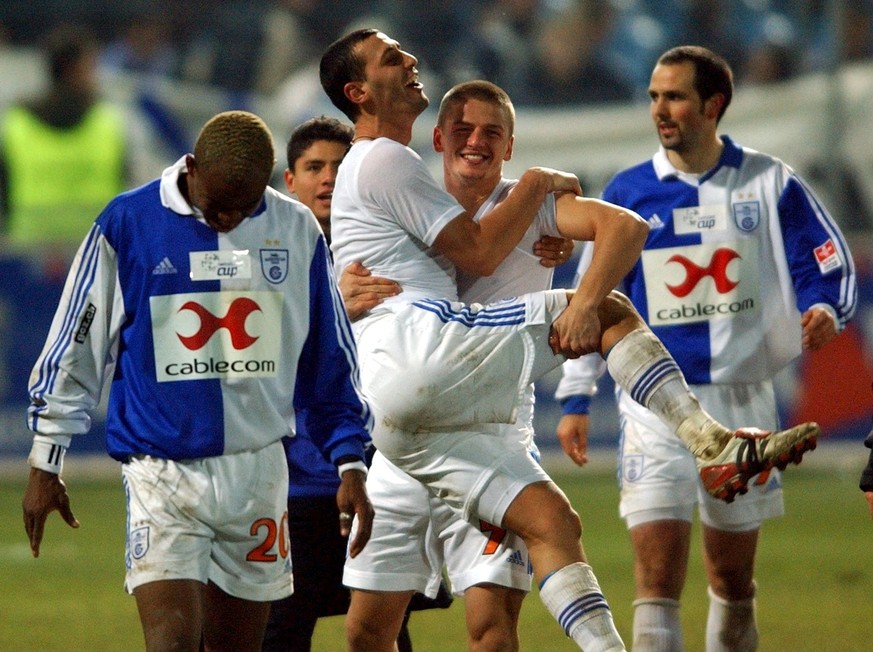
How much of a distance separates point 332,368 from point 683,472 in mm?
1950

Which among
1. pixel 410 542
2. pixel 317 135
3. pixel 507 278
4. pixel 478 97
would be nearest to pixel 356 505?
pixel 410 542

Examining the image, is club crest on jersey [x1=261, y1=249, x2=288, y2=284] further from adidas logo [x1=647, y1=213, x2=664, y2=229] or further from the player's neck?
adidas logo [x1=647, y1=213, x2=664, y2=229]

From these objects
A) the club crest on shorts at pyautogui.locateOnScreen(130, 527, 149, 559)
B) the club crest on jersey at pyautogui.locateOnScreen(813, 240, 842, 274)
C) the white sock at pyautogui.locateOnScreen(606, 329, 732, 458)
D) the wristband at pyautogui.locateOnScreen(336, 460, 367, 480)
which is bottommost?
the club crest on shorts at pyautogui.locateOnScreen(130, 527, 149, 559)

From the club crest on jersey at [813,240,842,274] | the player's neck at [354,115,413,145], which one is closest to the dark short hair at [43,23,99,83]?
the club crest on jersey at [813,240,842,274]

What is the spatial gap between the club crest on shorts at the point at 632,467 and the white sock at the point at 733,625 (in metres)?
0.57

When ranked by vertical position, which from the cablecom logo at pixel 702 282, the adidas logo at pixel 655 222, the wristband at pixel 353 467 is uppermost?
the adidas logo at pixel 655 222

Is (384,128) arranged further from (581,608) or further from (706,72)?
(706,72)

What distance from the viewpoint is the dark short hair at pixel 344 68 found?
17.1 ft

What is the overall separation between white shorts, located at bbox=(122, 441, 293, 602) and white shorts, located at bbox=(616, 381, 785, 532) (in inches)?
77.7

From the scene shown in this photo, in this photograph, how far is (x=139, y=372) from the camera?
4.52 meters

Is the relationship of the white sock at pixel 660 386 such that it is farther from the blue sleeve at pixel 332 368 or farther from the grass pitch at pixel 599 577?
the grass pitch at pixel 599 577

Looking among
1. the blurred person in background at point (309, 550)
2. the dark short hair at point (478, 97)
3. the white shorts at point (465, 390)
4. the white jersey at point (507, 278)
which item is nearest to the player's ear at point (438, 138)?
the dark short hair at point (478, 97)

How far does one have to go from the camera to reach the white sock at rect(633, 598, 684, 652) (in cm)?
599

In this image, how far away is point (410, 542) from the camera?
5.21 metres
